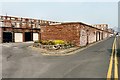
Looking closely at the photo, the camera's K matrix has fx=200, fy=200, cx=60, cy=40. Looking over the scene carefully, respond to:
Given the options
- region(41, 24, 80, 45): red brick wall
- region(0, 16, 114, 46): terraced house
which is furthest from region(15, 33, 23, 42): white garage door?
region(41, 24, 80, 45): red brick wall

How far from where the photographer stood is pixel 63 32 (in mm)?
31281

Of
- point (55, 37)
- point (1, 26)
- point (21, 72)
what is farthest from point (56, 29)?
point (21, 72)

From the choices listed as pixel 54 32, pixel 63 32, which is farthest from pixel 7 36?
pixel 63 32

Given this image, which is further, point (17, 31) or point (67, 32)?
point (17, 31)

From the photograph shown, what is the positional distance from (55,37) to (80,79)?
74.3 feet

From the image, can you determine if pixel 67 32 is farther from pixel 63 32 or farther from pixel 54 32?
pixel 54 32

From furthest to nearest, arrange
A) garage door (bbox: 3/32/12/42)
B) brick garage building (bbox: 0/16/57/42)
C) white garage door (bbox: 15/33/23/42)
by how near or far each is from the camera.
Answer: white garage door (bbox: 15/33/23/42), garage door (bbox: 3/32/12/42), brick garage building (bbox: 0/16/57/42)

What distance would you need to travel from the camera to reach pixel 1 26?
3984cm

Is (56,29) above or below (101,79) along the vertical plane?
above

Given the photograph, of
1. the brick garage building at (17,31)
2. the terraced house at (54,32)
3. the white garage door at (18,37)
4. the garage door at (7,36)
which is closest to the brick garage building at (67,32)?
the terraced house at (54,32)

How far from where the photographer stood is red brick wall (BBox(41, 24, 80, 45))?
2989 centimetres

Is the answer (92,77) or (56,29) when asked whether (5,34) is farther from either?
(92,77)

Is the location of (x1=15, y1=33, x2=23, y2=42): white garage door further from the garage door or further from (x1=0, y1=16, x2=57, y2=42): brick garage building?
the garage door

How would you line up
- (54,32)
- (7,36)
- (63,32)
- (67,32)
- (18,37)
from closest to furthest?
1. (67,32)
2. (63,32)
3. (54,32)
4. (7,36)
5. (18,37)
